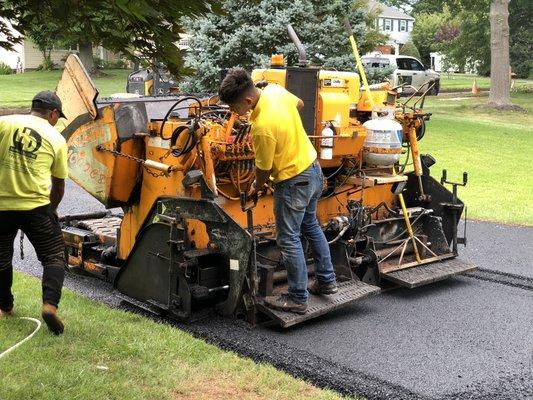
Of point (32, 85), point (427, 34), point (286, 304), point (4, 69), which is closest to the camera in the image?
point (286, 304)

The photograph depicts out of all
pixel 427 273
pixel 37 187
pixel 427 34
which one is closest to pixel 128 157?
pixel 37 187

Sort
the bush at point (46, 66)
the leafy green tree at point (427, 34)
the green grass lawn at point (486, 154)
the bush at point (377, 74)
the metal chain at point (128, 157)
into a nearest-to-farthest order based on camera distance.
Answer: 1. the metal chain at point (128, 157)
2. the green grass lawn at point (486, 154)
3. the bush at point (377, 74)
4. the bush at point (46, 66)
5. the leafy green tree at point (427, 34)

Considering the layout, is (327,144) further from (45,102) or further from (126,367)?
(126,367)

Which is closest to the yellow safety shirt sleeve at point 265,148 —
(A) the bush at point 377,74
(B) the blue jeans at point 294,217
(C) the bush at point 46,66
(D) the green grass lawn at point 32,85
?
(B) the blue jeans at point 294,217

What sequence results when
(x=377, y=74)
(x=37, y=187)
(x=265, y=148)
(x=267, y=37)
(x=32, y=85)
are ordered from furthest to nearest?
1. (x=32, y=85)
2. (x=377, y=74)
3. (x=267, y=37)
4. (x=265, y=148)
5. (x=37, y=187)

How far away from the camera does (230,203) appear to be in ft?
18.1

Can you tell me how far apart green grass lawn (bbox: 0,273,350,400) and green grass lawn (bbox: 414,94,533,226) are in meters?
5.64

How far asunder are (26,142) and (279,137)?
1591 millimetres

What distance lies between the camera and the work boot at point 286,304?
4.95 m

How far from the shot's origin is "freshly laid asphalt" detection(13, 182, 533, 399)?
13.7 ft

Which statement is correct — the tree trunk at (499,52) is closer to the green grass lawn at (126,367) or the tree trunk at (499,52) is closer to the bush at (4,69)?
the green grass lawn at (126,367)

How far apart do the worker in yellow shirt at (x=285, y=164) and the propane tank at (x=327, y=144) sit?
530 mm

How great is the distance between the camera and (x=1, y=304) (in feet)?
16.2

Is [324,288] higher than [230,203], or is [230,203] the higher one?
[230,203]
